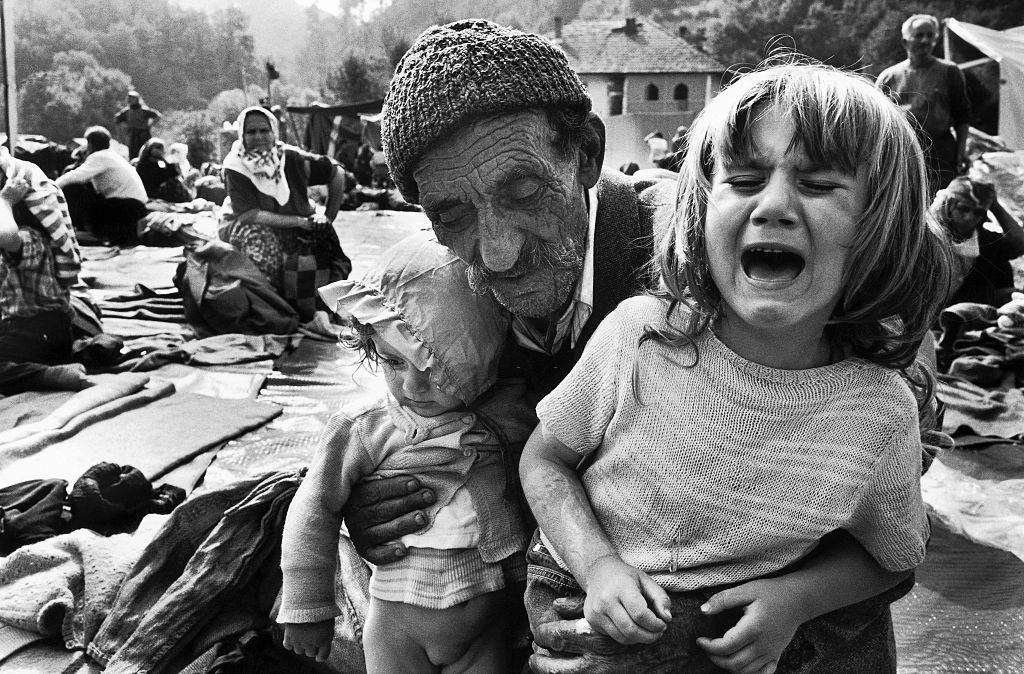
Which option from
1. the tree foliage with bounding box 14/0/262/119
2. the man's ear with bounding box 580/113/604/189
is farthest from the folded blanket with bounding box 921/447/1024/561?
the tree foliage with bounding box 14/0/262/119

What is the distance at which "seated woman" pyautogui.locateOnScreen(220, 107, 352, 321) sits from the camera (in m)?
6.83

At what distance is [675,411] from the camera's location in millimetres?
1320

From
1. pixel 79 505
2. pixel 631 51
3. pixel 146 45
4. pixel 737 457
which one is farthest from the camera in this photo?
pixel 146 45

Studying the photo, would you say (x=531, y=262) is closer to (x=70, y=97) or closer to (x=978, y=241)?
(x=978, y=241)

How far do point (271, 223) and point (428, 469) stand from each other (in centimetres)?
549

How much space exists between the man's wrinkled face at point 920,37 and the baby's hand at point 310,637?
24.8 feet

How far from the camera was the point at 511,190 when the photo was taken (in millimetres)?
1566

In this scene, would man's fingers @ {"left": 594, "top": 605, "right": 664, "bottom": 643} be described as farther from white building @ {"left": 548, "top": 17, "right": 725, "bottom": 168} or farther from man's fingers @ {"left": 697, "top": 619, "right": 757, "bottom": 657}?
white building @ {"left": 548, "top": 17, "right": 725, "bottom": 168}

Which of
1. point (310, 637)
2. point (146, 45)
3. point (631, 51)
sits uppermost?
point (146, 45)

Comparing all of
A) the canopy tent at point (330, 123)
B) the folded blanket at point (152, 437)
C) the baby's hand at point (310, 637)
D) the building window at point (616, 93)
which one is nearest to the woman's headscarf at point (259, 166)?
the folded blanket at point (152, 437)

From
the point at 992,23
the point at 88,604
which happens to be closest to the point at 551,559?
the point at 88,604

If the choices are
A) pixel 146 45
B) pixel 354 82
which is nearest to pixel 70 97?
pixel 354 82

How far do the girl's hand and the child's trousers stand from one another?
21.2 inches

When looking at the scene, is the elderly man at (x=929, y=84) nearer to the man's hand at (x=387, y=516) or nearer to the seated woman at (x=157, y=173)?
the man's hand at (x=387, y=516)
